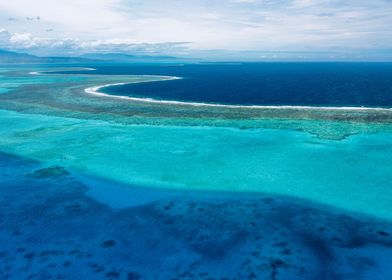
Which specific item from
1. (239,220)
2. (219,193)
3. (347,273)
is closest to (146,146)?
(219,193)

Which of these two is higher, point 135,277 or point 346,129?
point 346,129

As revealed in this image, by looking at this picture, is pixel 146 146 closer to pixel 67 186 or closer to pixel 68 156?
pixel 68 156

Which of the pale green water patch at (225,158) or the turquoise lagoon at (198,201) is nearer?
the turquoise lagoon at (198,201)

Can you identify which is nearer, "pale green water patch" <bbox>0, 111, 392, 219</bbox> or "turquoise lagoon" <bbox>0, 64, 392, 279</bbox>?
"turquoise lagoon" <bbox>0, 64, 392, 279</bbox>
